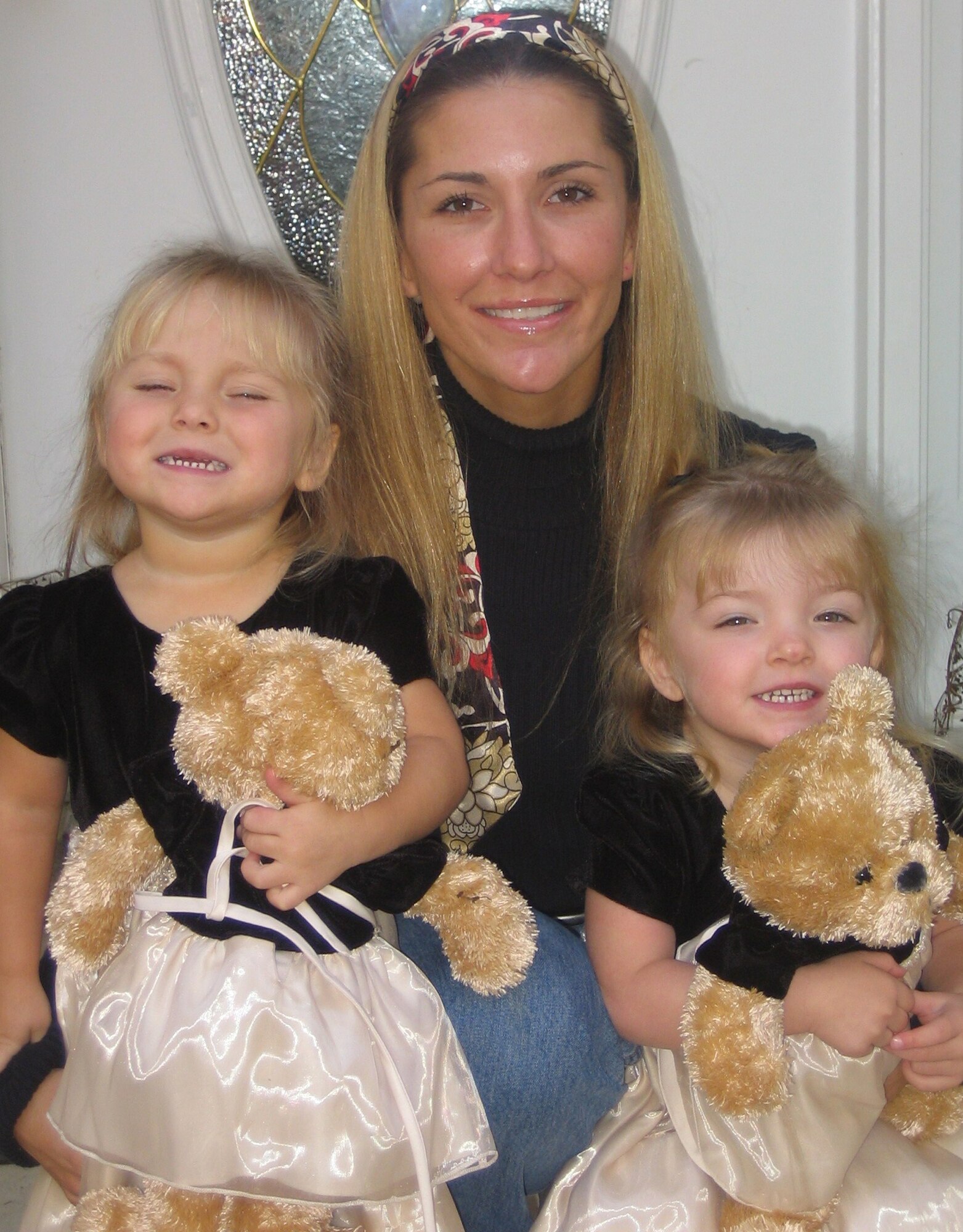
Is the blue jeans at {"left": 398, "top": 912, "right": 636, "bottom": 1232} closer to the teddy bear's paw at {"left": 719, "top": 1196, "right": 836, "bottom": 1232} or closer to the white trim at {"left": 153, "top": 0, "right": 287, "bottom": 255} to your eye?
the teddy bear's paw at {"left": 719, "top": 1196, "right": 836, "bottom": 1232}

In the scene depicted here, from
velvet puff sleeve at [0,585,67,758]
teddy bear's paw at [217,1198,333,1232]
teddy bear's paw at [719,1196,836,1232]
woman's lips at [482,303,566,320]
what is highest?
woman's lips at [482,303,566,320]

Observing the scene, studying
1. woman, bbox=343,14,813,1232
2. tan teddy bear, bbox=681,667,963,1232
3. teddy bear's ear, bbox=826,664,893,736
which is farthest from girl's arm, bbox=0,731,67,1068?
teddy bear's ear, bbox=826,664,893,736

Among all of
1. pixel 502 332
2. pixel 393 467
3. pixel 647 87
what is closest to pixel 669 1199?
pixel 393 467

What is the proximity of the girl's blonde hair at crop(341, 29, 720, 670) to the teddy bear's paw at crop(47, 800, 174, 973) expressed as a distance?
0.41m

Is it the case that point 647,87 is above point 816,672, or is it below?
above

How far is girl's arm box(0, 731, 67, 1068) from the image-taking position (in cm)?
105

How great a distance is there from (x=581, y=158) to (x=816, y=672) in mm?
634

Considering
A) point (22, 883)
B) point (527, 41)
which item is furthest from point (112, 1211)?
point (527, 41)

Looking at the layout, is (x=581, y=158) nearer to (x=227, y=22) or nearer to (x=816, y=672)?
(x=816, y=672)

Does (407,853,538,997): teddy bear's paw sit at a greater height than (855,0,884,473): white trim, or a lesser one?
lesser

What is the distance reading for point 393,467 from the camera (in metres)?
1.29

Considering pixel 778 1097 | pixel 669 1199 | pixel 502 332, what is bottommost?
pixel 669 1199

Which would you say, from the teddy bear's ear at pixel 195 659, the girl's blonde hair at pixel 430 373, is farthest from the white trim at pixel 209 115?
the teddy bear's ear at pixel 195 659

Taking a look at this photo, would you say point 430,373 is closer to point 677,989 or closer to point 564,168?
point 564,168
